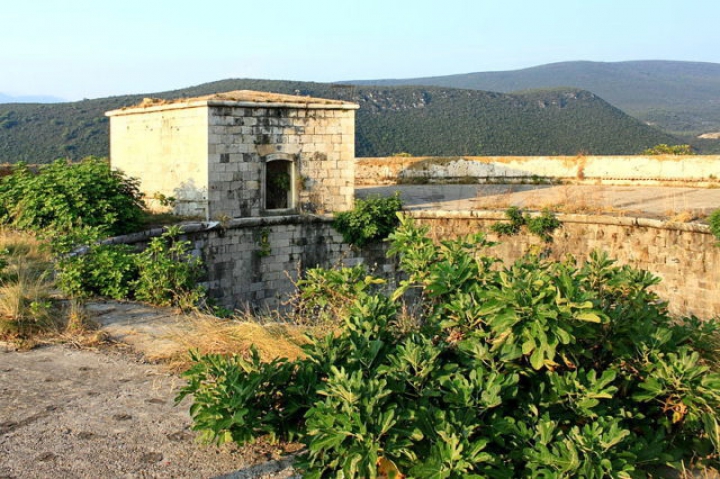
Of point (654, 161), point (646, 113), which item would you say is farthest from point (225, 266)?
point (646, 113)

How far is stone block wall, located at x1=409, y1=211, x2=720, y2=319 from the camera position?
1120 centimetres

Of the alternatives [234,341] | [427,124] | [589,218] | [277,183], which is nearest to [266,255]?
[277,183]

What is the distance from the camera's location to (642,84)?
136625 mm

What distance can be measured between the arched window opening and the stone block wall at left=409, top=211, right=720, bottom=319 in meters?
3.89

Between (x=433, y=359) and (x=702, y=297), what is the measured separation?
8.80 m

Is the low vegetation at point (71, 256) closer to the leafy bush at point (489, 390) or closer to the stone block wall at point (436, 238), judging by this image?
the stone block wall at point (436, 238)

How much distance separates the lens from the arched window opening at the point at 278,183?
48.0 ft

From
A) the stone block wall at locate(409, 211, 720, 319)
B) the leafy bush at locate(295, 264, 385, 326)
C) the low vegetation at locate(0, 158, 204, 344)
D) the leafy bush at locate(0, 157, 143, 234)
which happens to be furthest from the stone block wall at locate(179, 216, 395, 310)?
the leafy bush at locate(295, 264, 385, 326)

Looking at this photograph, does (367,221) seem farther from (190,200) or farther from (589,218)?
(589,218)

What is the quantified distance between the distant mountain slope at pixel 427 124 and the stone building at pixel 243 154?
31.4m

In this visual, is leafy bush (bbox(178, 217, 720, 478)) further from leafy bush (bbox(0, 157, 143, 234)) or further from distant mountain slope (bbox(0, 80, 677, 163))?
distant mountain slope (bbox(0, 80, 677, 163))

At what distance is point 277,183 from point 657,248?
757 cm

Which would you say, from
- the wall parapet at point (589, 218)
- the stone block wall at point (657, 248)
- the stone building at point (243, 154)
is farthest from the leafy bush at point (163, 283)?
the stone block wall at point (657, 248)

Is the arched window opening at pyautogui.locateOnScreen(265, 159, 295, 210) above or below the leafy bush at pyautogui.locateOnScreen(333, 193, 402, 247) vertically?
above
